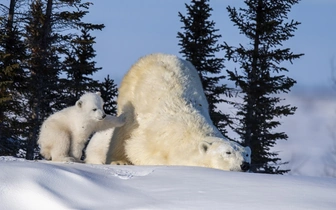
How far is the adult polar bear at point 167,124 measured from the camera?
7020 millimetres

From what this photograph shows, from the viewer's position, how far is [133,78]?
929 cm

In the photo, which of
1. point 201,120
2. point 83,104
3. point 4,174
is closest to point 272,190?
point 4,174

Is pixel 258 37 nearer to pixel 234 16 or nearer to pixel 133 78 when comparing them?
→ pixel 234 16

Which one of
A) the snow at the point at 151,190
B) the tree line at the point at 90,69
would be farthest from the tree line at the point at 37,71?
the snow at the point at 151,190

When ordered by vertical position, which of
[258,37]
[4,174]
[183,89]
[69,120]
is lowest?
[4,174]

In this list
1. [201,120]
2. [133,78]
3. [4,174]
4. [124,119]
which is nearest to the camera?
[4,174]

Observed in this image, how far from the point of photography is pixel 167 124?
25.9ft

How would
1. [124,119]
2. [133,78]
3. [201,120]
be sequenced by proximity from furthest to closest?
[133,78]
[124,119]
[201,120]

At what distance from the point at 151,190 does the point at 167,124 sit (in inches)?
128

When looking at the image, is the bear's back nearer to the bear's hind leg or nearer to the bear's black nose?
the bear's hind leg

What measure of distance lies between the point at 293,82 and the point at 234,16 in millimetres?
3795

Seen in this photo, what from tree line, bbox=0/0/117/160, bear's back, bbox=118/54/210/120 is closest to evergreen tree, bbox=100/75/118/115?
tree line, bbox=0/0/117/160

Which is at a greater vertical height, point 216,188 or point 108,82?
point 108,82

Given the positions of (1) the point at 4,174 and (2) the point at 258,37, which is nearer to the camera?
(1) the point at 4,174
